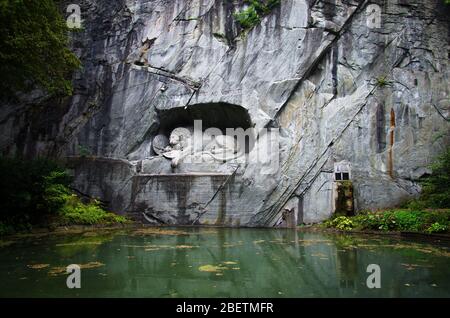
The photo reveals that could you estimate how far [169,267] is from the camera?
5.88 meters

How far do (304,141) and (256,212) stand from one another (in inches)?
112

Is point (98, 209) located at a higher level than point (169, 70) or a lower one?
lower

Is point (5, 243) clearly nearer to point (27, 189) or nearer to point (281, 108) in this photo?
point (27, 189)

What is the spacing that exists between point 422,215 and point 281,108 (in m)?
5.67

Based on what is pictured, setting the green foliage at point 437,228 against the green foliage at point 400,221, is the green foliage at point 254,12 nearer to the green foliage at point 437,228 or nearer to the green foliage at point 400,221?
the green foliage at point 400,221

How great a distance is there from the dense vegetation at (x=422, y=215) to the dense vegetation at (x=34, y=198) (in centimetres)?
758

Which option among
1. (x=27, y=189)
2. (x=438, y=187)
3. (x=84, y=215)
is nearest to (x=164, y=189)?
(x=84, y=215)

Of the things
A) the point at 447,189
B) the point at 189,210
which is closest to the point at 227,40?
the point at 189,210

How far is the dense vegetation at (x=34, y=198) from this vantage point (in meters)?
9.72

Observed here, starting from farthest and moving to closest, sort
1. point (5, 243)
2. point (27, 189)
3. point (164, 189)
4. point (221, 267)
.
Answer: point (164, 189) < point (27, 189) < point (5, 243) < point (221, 267)

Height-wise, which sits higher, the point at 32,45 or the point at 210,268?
the point at 32,45

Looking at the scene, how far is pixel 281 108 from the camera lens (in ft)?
45.2

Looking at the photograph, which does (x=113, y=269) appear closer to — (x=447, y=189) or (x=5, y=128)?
(x=447, y=189)

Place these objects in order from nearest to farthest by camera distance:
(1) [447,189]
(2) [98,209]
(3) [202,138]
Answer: (1) [447,189] → (2) [98,209] → (3) [202,138]
